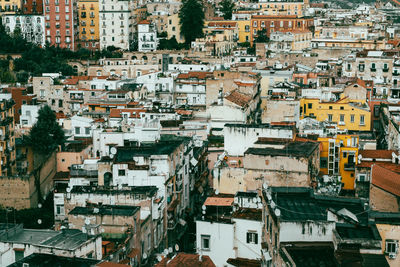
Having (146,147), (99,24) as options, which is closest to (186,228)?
(146,147)

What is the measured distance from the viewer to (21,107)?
57781 mm

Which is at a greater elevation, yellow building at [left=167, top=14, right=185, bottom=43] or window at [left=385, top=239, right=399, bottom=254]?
yellow building at [left=167, top=14, right=185, bottom=43]

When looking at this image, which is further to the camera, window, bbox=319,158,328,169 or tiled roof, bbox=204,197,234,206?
window, bbox=319,158,328,169

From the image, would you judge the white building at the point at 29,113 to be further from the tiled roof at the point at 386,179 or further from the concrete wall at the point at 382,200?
the concrete wall at the point at 382,200

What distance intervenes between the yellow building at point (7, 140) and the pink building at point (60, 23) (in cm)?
4567

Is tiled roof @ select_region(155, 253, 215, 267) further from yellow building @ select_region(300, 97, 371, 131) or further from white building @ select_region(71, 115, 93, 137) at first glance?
white building @ select_region(71, 115, 93, 137)

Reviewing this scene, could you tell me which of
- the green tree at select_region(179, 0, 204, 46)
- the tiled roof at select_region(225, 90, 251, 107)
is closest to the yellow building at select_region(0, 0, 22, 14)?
the green tree at select_region(179, 0, 204, 46)

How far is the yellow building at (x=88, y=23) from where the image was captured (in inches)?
3585

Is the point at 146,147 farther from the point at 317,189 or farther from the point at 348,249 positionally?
the point at 348,249

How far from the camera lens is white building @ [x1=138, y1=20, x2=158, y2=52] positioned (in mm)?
86125

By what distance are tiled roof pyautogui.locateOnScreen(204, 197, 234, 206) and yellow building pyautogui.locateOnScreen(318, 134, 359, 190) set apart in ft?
28.9

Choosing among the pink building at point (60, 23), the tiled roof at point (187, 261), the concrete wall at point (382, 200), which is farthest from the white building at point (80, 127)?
the pink building at point (60, 23)

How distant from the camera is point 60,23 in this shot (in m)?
89.8

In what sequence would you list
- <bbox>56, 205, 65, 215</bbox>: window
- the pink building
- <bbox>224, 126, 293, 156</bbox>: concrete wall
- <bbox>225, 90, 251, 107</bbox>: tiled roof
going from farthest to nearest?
1. the pink building
2. <bbox>225, 90, 251, 107</bbox>: tiled roof
3. <bbox>56, 205, 65, 215</bbox>: window
4. <bbox>224, 126, 293, 156</bbox>: concrete wall
